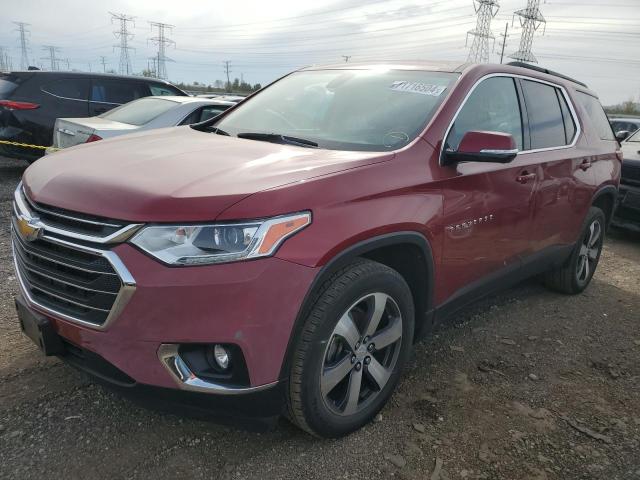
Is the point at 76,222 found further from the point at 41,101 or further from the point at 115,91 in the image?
the point at 115,91

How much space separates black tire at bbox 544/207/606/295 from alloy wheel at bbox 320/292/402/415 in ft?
8.29

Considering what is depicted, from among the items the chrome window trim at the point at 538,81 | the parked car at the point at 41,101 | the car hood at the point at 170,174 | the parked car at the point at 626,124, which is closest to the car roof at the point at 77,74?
the parked car at the point at 41,101

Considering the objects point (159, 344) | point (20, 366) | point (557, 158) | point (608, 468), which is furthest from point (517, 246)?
point (20, 366)

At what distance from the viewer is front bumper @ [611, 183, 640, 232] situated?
20.9 feet

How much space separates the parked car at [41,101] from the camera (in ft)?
25.6

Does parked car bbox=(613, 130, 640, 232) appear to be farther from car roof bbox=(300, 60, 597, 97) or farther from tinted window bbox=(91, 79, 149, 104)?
tinted window bbox=(91, 79, 149, 104)

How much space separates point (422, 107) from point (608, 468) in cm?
201

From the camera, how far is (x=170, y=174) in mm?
2146

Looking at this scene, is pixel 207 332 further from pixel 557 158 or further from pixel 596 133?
pixel 596 133

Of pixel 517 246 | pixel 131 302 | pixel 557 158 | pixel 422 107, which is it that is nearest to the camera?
pixel 131 302

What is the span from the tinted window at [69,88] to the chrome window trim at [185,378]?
768 cm

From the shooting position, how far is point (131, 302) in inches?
74.5

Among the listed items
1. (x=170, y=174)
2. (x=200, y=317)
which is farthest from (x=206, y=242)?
(x=170, y=174)

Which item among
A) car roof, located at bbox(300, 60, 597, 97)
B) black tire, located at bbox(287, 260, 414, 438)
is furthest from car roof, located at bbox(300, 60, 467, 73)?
black tire, located at bbox(287, 260, 414, 438)
